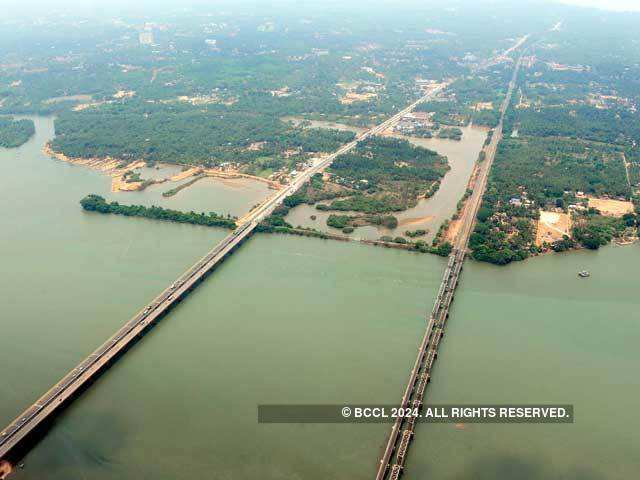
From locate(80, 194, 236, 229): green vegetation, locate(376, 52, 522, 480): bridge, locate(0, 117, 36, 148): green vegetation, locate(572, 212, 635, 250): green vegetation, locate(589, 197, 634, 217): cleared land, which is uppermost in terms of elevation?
locate(376, 52, 522, 480): bridge

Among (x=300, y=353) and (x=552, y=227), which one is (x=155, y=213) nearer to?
(x=300, y=353)

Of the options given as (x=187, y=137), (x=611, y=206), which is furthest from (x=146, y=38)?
(x=611, y=206)

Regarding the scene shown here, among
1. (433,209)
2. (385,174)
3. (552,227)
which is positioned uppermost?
(552,227)

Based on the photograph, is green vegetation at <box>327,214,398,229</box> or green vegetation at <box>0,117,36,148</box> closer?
green vegetation at <box>327,214,398,229</box>

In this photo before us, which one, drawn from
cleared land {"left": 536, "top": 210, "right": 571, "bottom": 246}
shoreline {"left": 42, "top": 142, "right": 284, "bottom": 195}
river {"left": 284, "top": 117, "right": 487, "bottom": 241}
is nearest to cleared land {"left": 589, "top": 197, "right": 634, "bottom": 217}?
cleared land {"left": 536, "top": 210, "right": 571, "bottom": 246}

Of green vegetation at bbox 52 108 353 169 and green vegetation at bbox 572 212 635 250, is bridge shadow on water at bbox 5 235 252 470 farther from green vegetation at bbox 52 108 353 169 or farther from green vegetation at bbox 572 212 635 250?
green vegetation at bbox 572 212 635 250

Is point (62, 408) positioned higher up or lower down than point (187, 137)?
higher up

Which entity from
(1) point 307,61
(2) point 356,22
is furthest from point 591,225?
(2) point 356,22
